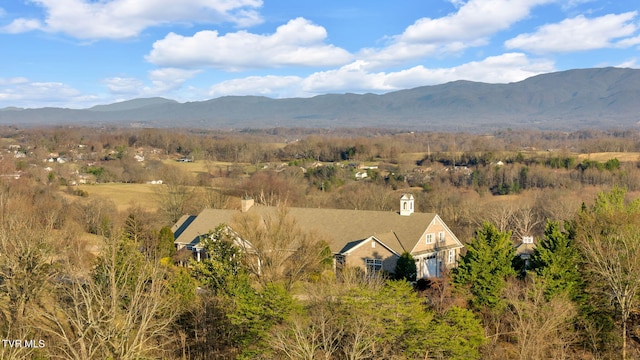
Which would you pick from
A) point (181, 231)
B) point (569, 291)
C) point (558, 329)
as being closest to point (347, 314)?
point (558, 329)

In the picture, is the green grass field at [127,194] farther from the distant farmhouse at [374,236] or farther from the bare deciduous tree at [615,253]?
the bare deciduous tree at [615,253]

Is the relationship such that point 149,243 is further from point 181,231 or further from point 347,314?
point 347,314

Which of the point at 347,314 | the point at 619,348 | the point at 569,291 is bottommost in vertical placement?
the point at 619,348

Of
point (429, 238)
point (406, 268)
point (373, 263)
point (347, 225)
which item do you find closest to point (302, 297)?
point (406, 268)

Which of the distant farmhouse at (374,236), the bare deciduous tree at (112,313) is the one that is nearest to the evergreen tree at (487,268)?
the distant farmhouse at (374,236)

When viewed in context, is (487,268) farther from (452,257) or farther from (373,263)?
(452,257)

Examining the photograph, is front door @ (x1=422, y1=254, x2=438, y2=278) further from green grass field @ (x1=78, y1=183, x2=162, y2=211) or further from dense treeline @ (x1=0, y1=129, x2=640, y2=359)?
green grass field @ (x1=78, y1=183, x2=162, y2=211)
